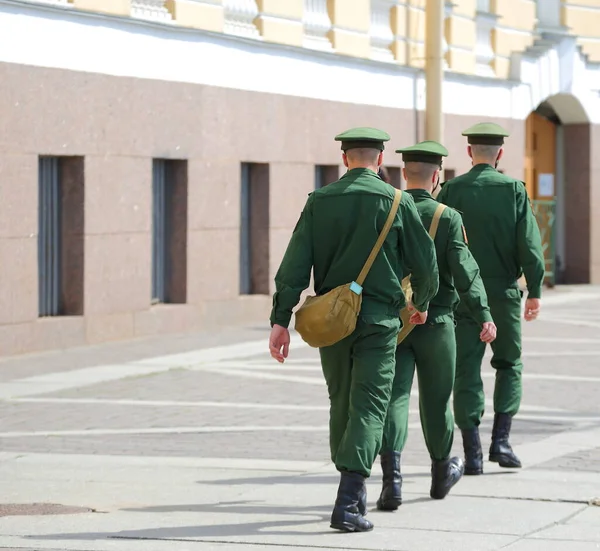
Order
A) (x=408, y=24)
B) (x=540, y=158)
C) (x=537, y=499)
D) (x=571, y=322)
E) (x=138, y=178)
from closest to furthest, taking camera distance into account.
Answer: (x=537, y=499)
(x=138, y=178)
(x=571, y=322)
(x=408, y=24)
(x=540, y=158)

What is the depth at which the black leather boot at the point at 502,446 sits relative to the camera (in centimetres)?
959

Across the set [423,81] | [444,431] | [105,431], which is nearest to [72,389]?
[105,431]

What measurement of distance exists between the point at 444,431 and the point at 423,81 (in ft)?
56.1

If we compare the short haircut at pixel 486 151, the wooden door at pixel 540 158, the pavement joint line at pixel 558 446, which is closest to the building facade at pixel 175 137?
the wooden door at pixel 540 158

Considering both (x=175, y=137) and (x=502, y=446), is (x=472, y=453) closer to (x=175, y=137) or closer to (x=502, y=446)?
(x=502, y=446)

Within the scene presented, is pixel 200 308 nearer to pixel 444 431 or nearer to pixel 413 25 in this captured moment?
pixel 413 25

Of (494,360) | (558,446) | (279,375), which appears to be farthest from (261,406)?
(494,360)

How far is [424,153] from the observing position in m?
8.61

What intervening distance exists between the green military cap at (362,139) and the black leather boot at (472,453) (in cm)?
208

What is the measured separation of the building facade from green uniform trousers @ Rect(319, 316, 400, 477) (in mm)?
8679

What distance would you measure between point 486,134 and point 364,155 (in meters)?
1.99

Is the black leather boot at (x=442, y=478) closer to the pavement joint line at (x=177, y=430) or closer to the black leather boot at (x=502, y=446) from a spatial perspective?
the black leather boot at (x=502, y=446)

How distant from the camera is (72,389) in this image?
1370 centimetres

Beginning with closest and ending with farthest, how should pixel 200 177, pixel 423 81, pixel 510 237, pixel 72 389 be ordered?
1. pixel 510 237
2. pixel 72 389
3. pixel 200 177
4. pixel 423 81
